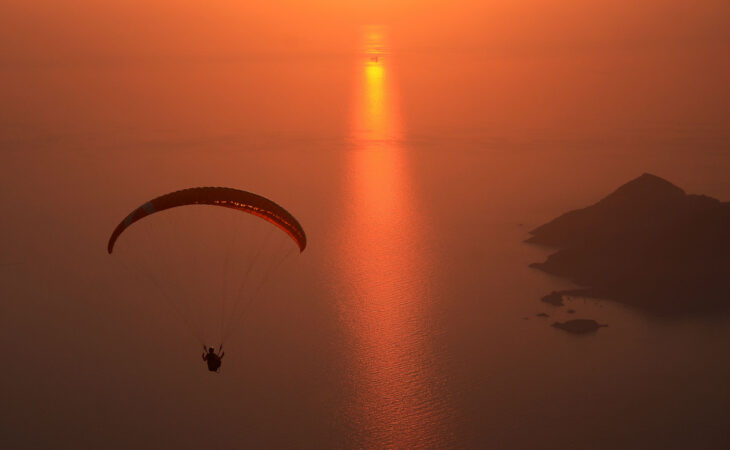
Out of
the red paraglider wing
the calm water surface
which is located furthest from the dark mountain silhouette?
the red paraglider wing

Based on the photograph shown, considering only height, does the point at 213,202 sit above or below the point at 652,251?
below

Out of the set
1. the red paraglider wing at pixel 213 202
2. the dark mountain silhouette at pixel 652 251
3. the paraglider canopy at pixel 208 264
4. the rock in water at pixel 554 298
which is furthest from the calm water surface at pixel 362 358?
the red paraglider wing at pixel 213 202

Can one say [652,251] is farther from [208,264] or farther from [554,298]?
[208,264]

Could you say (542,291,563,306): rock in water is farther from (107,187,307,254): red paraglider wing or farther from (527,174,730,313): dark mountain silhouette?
(107,187,307,254): red paraglider wing

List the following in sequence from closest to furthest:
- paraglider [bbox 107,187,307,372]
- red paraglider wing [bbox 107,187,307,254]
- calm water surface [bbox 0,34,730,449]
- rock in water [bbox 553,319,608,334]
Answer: red paraglider wing [bbox 107,187,307,254] < calm water surface [bbox 0,34,730,449] < rock in water [bbox 553,319,608,334] < paraglider [bbox 107,187,307,372]

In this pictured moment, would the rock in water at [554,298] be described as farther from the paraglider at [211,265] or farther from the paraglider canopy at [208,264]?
the paraglider at [211,265]

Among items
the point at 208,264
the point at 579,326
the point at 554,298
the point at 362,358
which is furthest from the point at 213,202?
the point at 208,264
